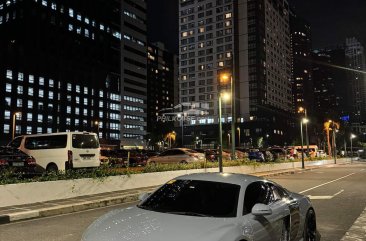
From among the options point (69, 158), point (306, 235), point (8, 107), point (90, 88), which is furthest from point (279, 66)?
point (306, 235)

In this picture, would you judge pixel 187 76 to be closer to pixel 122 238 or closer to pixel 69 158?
pixel 69 158

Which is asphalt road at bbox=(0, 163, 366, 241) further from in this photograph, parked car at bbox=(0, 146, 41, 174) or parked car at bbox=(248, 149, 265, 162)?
parked car at bbox=(248, 149, 265, 162)

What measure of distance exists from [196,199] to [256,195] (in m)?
0.93

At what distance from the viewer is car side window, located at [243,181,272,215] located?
530cm

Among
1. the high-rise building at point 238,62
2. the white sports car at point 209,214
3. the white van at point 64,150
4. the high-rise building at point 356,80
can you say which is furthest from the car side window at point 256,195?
the high-rise building at point 356,80

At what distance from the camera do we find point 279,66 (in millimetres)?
149000

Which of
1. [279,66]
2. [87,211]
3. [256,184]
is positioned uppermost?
[279,66]

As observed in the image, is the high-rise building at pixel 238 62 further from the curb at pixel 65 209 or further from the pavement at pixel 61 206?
the curb at pixel 65 209

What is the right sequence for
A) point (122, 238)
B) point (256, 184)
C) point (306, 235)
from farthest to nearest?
point (306, 235)
point (256, 184)
point (122, 238)

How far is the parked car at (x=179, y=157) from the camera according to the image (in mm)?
29266

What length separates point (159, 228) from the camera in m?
4.43

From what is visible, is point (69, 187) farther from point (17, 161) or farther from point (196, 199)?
point (196, 199)

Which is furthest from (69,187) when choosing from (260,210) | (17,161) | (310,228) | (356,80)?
(356,80)

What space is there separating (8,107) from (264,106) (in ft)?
252
